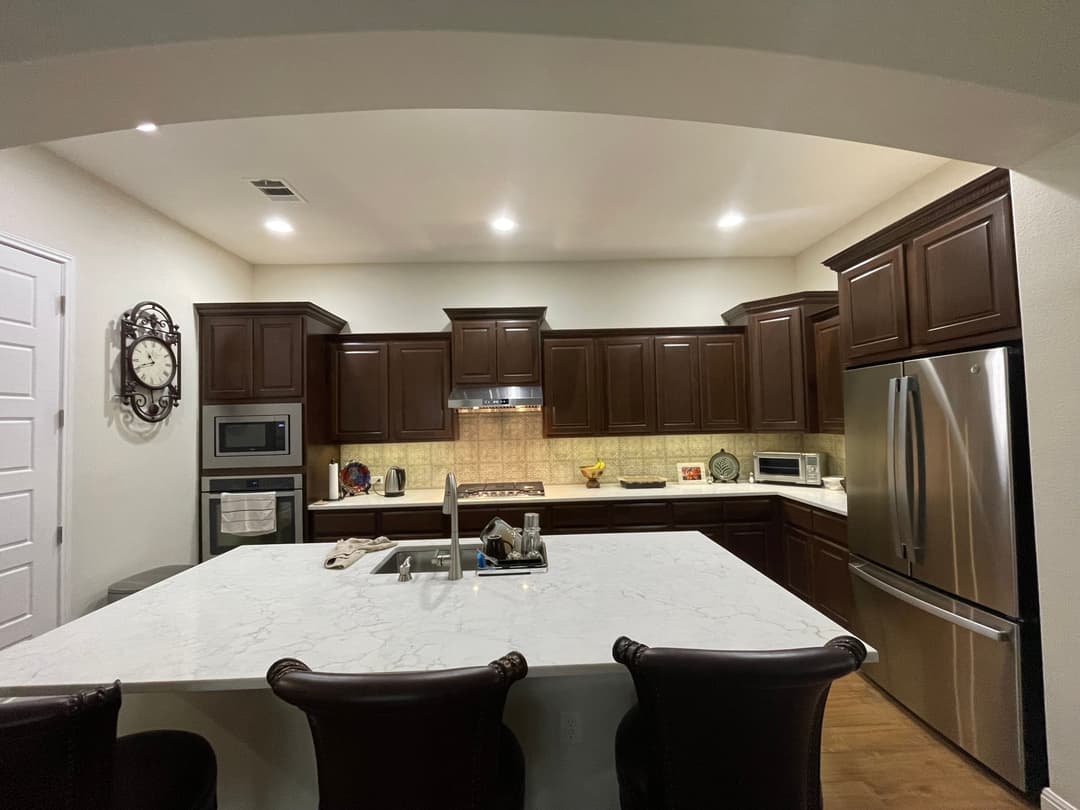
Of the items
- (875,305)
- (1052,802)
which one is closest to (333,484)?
(875,305)

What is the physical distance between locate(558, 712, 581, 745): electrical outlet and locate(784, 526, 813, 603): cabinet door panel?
254 cm

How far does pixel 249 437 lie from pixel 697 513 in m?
3.55

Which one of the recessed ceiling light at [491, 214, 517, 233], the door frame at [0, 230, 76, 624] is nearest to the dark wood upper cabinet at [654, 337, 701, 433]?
the recessed ceiling light at [491, 214, 517, 233]

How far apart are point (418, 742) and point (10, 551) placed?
264 centimetres

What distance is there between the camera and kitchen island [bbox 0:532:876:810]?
1131 mm

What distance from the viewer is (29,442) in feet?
7.54

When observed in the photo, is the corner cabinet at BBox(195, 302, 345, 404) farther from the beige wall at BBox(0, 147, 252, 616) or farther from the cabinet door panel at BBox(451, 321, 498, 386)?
the cabinet door panel at BBox(451, 321, 498, 386)

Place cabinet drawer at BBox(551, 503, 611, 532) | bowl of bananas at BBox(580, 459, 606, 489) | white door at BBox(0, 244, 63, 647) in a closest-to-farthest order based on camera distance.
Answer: white door at BBox(0, 244, 63, 647)
cabinet drawer at BBox(551, 503, 611, 532)
bowl of bananas at BBox(580, 459, 606, 489)

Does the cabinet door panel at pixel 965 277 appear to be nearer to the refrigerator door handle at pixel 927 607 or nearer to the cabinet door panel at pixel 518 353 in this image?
the refrigerator door handle at pixel 927 607

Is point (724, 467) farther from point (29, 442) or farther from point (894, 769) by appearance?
point (29, 442)

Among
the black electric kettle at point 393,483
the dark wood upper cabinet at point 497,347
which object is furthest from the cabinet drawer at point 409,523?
the dark wood upper cabinet at point 497,347

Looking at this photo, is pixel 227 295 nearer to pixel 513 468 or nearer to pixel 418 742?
pixel 513 468

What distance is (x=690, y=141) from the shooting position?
7.93ft

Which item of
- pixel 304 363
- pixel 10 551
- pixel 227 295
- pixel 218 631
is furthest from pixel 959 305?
pixel 227 295
